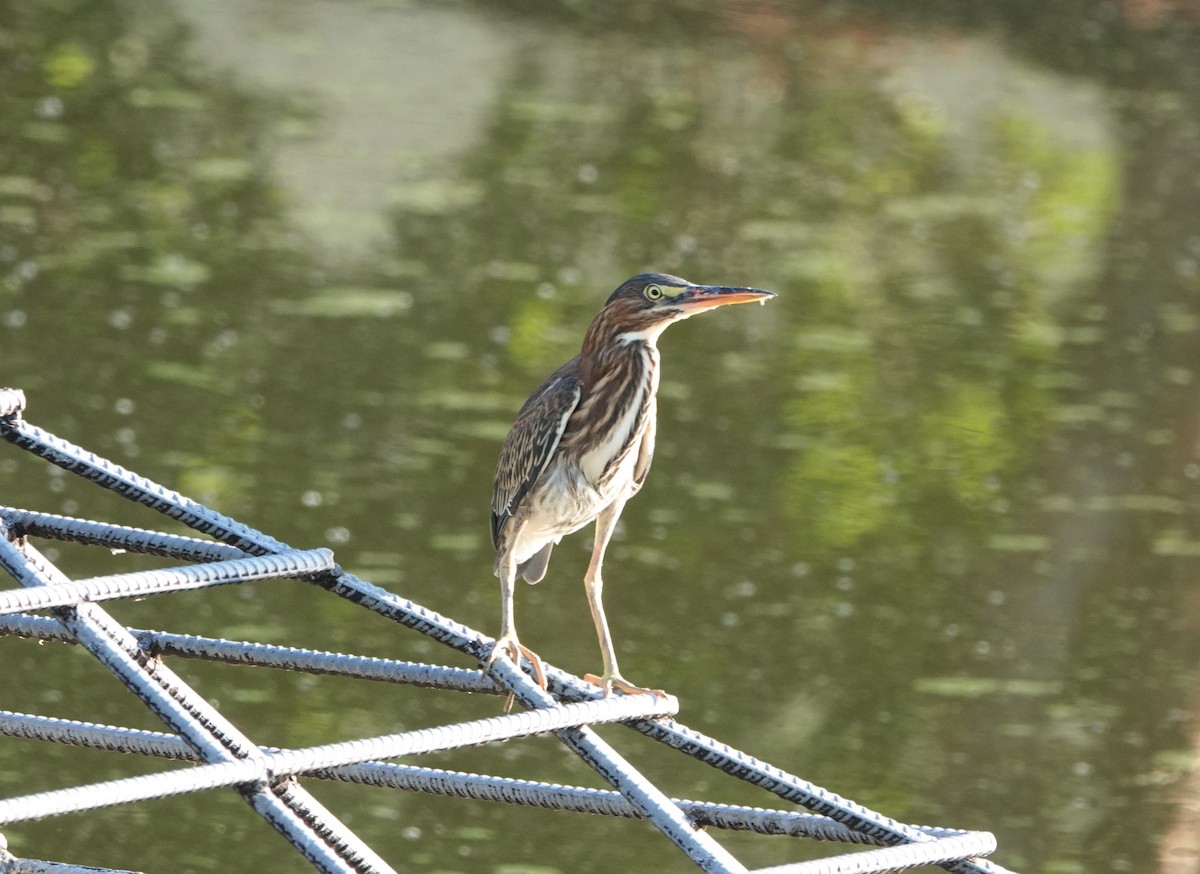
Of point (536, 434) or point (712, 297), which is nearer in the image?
point (712, 297)

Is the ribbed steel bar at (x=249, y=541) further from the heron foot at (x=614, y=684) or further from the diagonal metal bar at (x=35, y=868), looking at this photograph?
the diagonal metal bar at (x=35, y=868)

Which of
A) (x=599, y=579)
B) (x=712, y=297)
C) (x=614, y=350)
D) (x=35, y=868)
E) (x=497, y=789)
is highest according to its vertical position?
(x=712, y=297)

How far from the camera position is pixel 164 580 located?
12.3ft

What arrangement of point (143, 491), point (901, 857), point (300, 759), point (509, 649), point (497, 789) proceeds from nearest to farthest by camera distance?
point (300, 759) → point (901, 857) → point (143, 491) → point (497, 789) → point (509, 649)

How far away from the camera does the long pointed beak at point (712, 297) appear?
4469 millimetres

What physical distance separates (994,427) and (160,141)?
7432 millimetres

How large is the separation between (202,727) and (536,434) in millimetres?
1740

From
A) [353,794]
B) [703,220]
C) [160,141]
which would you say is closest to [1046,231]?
[703,220]

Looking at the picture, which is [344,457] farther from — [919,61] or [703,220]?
[919,61]

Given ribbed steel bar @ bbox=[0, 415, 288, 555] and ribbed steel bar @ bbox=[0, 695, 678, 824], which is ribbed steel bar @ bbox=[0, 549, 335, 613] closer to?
ribbed steel bar @ bbox=[0, 415, 288, 555]

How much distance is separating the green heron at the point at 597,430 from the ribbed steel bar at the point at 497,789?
1.39 ft

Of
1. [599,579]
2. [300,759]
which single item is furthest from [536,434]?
[300,759]

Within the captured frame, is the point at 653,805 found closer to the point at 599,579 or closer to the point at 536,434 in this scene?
the point at 599,579

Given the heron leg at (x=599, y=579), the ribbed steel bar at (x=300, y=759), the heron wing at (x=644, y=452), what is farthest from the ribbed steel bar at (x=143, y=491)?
the heron wing at (x=644, y=452)
